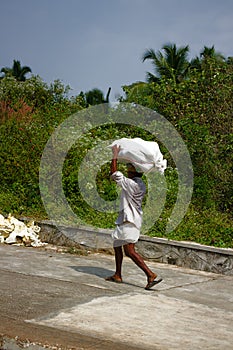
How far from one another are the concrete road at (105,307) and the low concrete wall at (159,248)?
16 centimetres

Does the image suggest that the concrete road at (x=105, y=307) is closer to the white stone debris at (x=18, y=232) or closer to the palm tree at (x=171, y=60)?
the white stone debris at (x=18, y=232)

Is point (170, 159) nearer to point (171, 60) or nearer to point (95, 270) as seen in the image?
point (95, 270)

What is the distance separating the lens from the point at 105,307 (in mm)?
6281

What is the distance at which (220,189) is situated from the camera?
11.7 meters

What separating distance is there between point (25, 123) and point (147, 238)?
16.0ft

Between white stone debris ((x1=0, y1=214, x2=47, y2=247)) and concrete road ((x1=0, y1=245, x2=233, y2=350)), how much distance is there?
2.89 feet

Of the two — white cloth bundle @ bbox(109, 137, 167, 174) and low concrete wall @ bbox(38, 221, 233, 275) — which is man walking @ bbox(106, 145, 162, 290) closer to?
white cloth bundle @ bbox(109, 137, 167, 174)

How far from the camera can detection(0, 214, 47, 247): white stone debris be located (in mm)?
9812

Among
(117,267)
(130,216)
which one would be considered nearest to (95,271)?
(117,267)

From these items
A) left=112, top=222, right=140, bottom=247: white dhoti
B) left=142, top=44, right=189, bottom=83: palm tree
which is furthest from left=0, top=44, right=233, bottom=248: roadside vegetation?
left=142, top=44, right=189, bottom=83: palm tree

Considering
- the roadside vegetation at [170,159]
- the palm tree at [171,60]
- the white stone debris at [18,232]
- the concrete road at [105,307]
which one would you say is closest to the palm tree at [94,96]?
the palm tree at [171,60]

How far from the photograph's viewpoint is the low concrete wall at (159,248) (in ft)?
27.8

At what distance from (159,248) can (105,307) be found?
2.79m

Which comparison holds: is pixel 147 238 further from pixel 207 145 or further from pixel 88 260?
pixel 207 145
